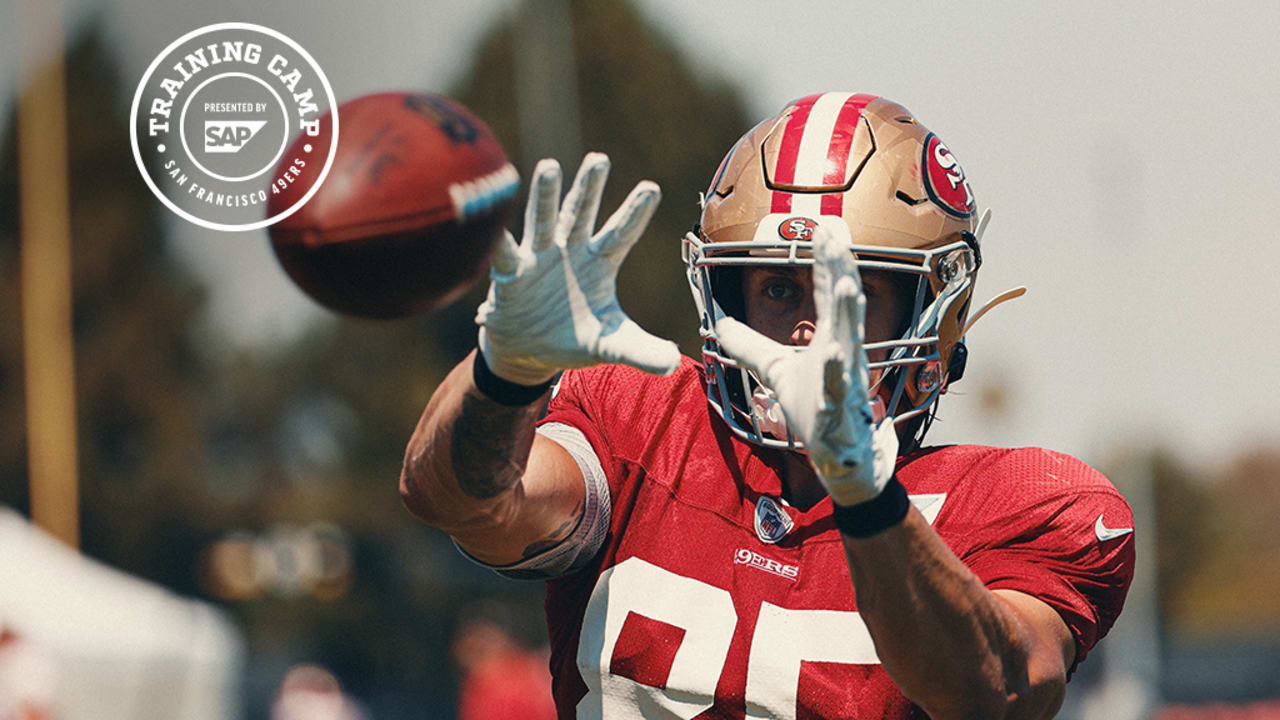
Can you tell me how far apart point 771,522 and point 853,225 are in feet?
1.79

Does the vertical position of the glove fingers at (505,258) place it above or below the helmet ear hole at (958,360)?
above

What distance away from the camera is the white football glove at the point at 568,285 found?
2.32 m

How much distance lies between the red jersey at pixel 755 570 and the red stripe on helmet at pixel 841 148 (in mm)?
448

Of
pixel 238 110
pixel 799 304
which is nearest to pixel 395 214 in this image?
pixel 799 304

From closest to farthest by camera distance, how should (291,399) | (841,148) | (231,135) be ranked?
(841,148)
(231,135)
(291,399)

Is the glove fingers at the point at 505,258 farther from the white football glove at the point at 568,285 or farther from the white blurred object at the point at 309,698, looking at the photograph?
the white blurred object at the point at 309,698

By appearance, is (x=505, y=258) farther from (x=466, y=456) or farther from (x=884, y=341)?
(x=884, y=341)

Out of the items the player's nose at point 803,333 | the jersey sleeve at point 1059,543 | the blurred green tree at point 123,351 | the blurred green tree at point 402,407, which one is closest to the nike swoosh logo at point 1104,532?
the jersey sleeve at point 1059,543

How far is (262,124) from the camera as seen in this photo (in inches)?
156

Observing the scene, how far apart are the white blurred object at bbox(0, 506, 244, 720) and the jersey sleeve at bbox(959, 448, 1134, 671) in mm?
7063

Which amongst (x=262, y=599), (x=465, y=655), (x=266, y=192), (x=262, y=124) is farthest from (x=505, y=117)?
(x=266, y=192)

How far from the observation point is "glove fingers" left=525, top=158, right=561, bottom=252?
224cm

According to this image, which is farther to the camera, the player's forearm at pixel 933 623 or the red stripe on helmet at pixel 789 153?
the red stripe on helmet at pixel 789 153

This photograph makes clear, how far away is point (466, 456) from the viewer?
2.45 meters
